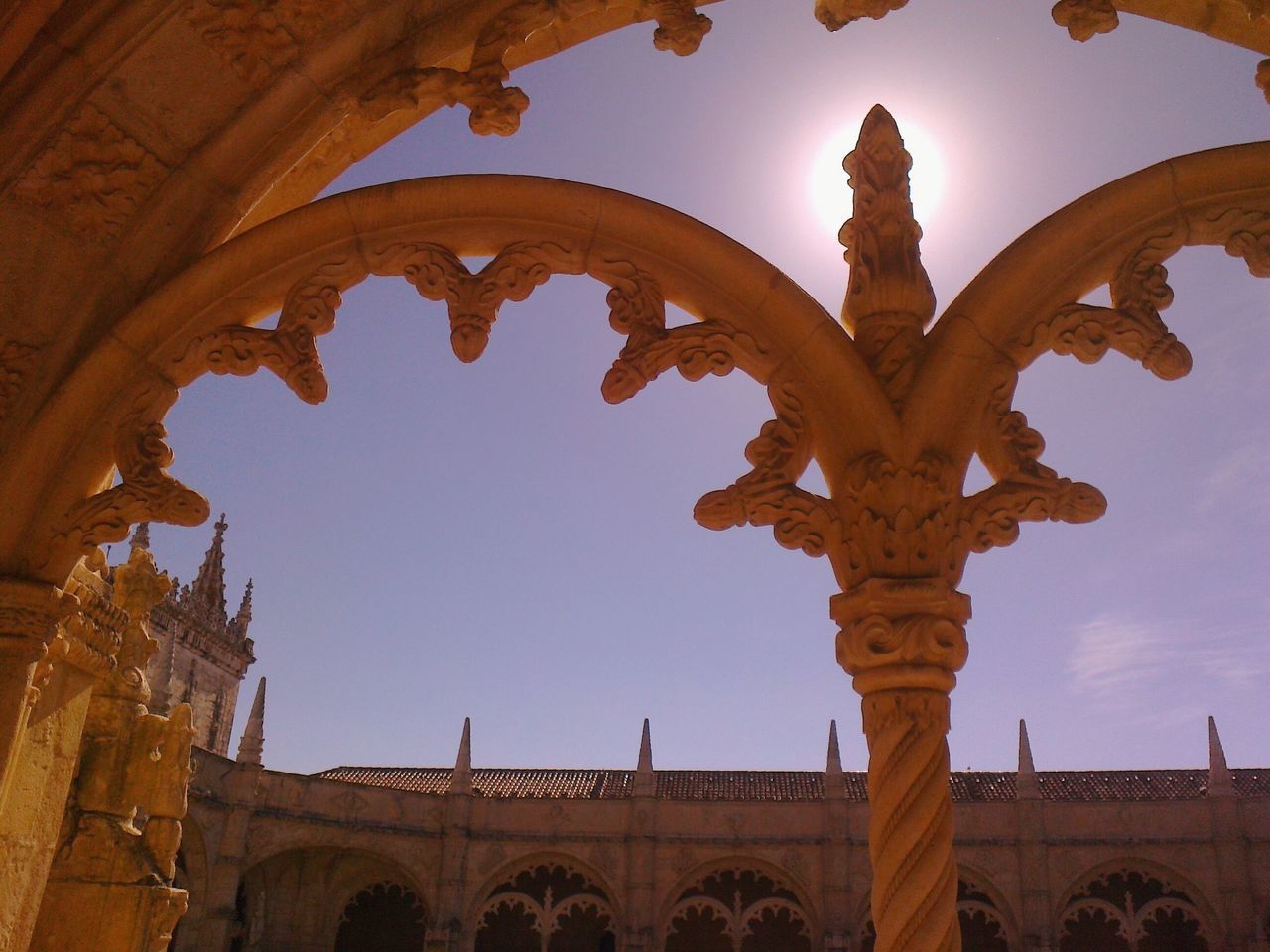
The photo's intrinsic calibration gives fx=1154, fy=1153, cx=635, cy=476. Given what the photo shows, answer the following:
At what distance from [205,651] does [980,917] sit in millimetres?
19086

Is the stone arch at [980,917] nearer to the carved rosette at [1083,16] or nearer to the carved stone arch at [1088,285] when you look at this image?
the carved stone arch at [1088,285]

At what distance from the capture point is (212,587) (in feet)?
98.1

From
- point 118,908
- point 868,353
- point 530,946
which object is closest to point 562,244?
point 868,353

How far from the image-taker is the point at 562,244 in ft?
9.69

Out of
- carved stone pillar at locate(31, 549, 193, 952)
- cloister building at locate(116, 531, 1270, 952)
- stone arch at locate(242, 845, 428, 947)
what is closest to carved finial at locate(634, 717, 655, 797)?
cloister building at locate(116, 531, 1270, 952)

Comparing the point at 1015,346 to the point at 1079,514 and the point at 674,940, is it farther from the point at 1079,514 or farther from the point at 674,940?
the point at 674,940

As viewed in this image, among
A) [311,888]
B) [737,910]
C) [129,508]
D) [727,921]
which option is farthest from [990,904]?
[129,508]

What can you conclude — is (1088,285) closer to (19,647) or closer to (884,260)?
(884,260)

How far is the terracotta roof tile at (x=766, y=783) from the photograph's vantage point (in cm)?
2395

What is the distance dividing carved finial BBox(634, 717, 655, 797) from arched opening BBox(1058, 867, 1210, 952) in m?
8.31

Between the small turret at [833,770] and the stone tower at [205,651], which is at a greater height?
the stone tower at [205,651]

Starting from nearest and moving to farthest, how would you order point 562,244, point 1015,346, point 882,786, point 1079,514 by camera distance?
1. point 882,786
2. point 1079,514
3. point 1015,346
4. point 562,244

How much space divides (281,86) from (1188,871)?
23072 millimetres

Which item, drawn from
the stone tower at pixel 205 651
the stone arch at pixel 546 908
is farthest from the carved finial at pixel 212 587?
the stone arch at pixel 546 908
